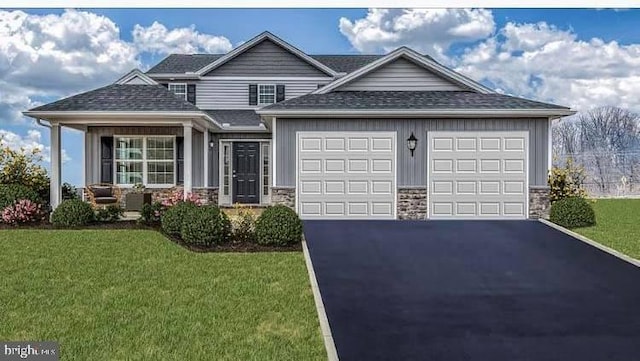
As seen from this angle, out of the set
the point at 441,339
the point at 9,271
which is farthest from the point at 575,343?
the point at 9,271

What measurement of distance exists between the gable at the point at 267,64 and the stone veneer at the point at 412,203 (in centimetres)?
718

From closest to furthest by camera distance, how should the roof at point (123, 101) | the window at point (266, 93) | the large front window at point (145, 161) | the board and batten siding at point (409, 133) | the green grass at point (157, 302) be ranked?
1. the green grass at point (157, 302)
2. the board and batten siding at point (409, 133)
3. the roof at point (123, 101)
4. the large front window at point (145, 161)
5. the window at point (266, 93)

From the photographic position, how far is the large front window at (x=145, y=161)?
1678 centimetres

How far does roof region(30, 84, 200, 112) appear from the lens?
46.3ft

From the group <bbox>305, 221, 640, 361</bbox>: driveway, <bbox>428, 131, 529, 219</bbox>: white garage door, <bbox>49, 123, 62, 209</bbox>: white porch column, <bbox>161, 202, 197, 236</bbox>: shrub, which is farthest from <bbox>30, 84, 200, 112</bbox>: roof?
<bbox>428, 131, 529, 219</bbox>: white garage door

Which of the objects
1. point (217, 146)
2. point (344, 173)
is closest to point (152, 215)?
point (344, 173)

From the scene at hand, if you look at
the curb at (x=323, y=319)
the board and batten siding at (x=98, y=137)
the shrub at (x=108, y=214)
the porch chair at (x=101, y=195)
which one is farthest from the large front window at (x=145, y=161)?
the curb at (x=323, y=319)

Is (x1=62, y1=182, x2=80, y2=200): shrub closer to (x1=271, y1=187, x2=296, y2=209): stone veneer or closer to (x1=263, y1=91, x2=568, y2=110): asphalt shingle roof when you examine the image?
(x1=271, y1=187, x2=296, y2=209): stone veneer

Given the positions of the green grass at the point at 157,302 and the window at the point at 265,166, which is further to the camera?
the window at the point at 265,166

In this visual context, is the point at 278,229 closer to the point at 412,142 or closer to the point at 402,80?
the point at 412,142

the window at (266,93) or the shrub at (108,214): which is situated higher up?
the window at (266,93)

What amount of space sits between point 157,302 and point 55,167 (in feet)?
29.7

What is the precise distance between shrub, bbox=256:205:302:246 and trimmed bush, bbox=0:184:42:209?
677 cm

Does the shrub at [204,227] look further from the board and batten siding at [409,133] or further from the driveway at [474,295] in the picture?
the board and batten siding at [409,133]
